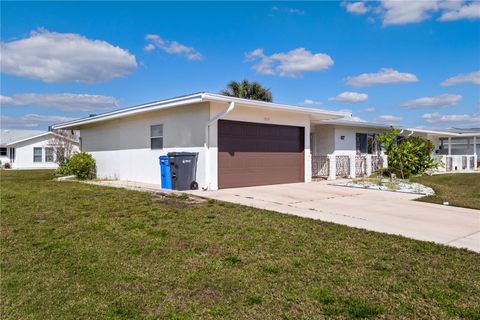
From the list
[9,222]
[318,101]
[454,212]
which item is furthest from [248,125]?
[318,101]

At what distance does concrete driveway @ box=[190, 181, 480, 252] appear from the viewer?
221 inches

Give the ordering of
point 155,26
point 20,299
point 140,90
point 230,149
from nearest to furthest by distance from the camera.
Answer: point 20,299 < point 230,149 < point 155,26 < point 140,90

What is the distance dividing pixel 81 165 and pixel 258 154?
9133mm

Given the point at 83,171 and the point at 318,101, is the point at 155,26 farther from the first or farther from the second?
the point at 318,101

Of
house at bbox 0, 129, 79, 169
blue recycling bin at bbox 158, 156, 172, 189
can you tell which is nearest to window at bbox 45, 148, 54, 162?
house at bbox 0, 129, 79, 169

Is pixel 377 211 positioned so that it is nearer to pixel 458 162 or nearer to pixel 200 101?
pixel 200 101

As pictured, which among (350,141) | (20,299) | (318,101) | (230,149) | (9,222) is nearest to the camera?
(20,299)

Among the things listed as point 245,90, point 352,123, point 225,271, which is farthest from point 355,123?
point 225,271

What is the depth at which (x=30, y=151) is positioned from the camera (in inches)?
1309

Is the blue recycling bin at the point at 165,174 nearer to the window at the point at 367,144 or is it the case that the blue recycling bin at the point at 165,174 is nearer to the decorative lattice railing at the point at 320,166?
the decorative lattice railing at the point at 320,166

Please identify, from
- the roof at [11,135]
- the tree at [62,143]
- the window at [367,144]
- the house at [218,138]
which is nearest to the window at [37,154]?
the tree at [62,143]

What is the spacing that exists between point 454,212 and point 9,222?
9.27m

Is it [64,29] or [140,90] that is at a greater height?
[64,29]

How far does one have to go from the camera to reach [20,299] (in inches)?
124
